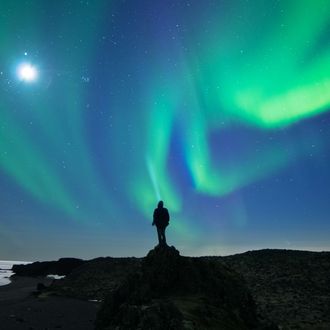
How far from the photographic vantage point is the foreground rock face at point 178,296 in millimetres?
13297

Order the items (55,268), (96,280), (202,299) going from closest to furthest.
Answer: (202,299)
(96,280)
(55,268)

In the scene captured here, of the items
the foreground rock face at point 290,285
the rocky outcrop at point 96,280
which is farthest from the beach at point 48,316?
the foreground rock face at point 290,285

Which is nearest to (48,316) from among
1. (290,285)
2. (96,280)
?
(290,285)

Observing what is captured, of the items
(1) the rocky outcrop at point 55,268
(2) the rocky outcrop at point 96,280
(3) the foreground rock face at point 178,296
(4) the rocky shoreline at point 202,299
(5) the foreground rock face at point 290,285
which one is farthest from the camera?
(1) the rocky outcrop at point 55,268

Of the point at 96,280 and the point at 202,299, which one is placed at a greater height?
the point at 96,280

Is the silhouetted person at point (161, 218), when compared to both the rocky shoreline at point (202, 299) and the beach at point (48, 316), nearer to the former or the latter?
the rocky shoreline at point (202, 299)

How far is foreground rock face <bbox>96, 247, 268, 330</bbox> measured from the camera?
43.6ft

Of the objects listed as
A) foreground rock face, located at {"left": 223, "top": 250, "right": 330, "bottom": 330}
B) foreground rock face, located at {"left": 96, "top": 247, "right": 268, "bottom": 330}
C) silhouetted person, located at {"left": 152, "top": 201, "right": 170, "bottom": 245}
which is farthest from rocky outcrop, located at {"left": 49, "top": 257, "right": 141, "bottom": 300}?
foreground rock face, located at {"left": 96, "top": 247, "right": 268, "bottom": 330}

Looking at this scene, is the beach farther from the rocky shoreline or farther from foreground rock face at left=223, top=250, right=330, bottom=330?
foreground rock face at left=223, top=250, right=330, bottom=330

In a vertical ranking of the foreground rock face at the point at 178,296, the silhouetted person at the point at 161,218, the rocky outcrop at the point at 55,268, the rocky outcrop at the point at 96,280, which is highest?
the rocky outcrop at the point at 55,268

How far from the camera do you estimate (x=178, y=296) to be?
16.8 m

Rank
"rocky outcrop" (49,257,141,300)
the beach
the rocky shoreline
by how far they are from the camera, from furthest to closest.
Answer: "rocky outcrop" (49,257,141,300)
the beach
the rocky shoreline

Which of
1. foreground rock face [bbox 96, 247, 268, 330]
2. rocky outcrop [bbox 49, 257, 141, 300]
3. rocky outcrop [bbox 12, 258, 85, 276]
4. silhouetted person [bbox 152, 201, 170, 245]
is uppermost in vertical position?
rocky outcrop [bbox 12, 258, 85, 276]

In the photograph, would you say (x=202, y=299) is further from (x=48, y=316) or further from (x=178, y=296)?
(x=48, y=316)
